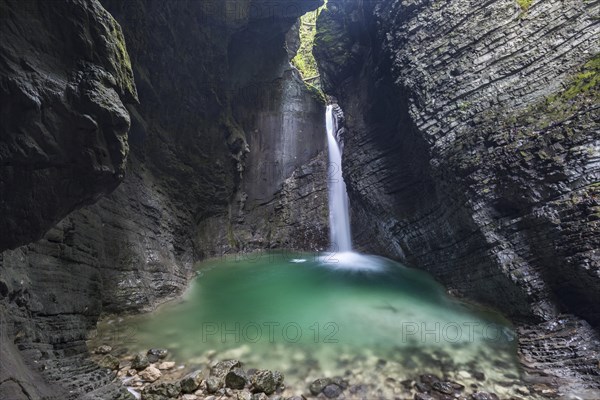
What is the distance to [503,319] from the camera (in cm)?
887

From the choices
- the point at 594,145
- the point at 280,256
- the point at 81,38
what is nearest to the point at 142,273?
the point at 81,38

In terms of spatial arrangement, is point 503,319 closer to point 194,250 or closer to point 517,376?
point 517,376

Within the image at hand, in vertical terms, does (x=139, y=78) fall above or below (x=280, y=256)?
above

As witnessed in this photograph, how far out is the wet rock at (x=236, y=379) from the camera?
5.74m

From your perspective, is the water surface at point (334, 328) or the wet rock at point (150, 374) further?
the water surface at point (334, 328)

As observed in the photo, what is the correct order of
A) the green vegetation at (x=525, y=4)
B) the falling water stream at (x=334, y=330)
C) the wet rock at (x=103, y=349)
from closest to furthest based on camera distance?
1. the falling water stream at (x=334, y=330)
2. the wet rock at (x=103, y=349)
3. the green vegetation at (x=525, y=4)

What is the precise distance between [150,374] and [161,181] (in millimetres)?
8721

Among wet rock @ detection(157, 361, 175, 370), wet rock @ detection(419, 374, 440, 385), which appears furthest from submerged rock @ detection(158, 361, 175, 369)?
wet rock @ detection(419, 374, 440, 385)

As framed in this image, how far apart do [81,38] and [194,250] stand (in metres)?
11.7

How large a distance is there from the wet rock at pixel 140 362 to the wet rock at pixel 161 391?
73 centimetres

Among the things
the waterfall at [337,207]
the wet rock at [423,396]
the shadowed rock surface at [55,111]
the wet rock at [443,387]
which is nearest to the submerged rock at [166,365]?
the shadowed rock surface at [55,111]

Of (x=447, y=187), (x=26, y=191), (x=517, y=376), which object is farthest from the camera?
(x=447, y=187)

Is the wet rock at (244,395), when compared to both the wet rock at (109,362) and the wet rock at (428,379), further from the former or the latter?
the wet rock at (428,379)

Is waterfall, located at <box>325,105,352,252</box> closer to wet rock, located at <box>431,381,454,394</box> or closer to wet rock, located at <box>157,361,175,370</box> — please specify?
wet rock, located at <box>431,381,454,394</box>
